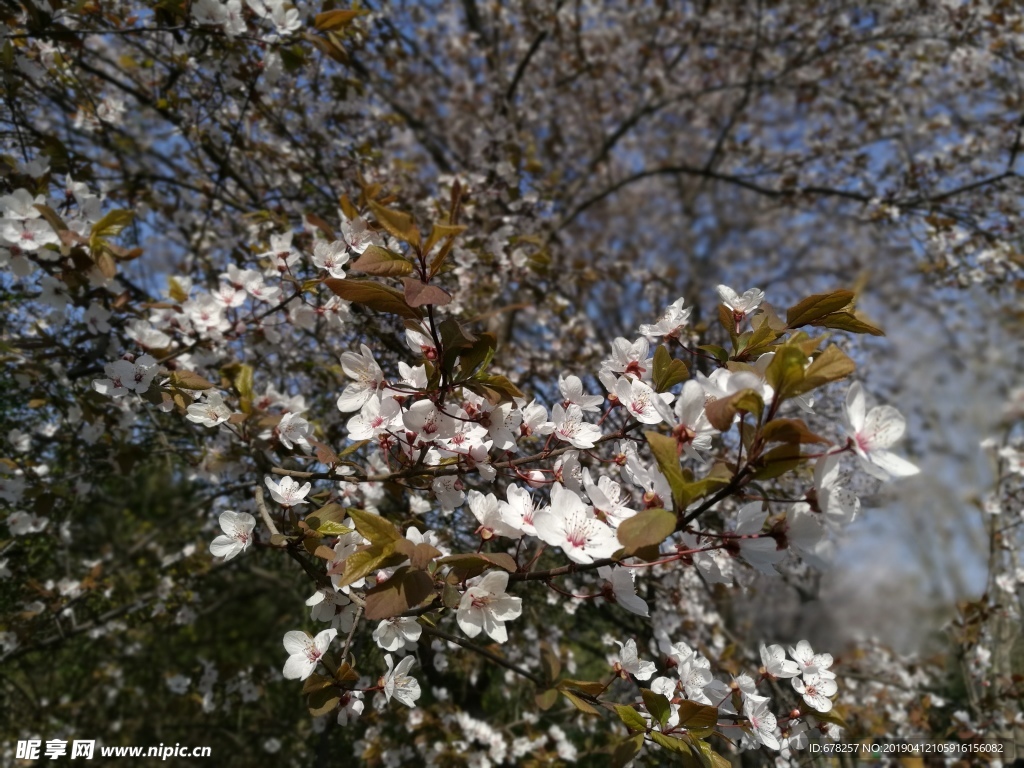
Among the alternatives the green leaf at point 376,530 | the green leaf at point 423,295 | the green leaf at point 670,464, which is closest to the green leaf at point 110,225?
the green leaf at point 423,295

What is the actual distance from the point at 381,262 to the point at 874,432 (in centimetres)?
90

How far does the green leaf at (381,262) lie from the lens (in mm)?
1100

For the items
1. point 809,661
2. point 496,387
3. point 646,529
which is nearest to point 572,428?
point 496,387

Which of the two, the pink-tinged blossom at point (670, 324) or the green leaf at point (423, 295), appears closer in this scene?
the green leaf at point (423, 295)

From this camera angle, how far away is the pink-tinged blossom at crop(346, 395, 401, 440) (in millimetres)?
1196

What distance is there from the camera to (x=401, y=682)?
1.21 m

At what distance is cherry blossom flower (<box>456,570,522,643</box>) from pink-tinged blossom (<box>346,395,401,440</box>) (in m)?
0.37

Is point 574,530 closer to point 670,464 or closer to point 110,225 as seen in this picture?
point 670,464

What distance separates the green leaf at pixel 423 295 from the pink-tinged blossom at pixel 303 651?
0.69 metres

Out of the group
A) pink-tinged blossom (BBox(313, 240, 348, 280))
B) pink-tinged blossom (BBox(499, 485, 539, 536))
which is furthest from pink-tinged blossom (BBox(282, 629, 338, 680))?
pink-tinged blossom (BBox(313, 240, 348, 280))

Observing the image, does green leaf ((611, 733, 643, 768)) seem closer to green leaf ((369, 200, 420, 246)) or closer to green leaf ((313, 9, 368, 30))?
green leaf ((369, 200, 420, 246))

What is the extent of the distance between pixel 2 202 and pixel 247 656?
12.9 ft

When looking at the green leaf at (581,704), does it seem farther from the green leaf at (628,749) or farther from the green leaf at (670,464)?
the green leaf at (670,464)

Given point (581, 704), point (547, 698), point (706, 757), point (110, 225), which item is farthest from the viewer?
point (110, 225)
